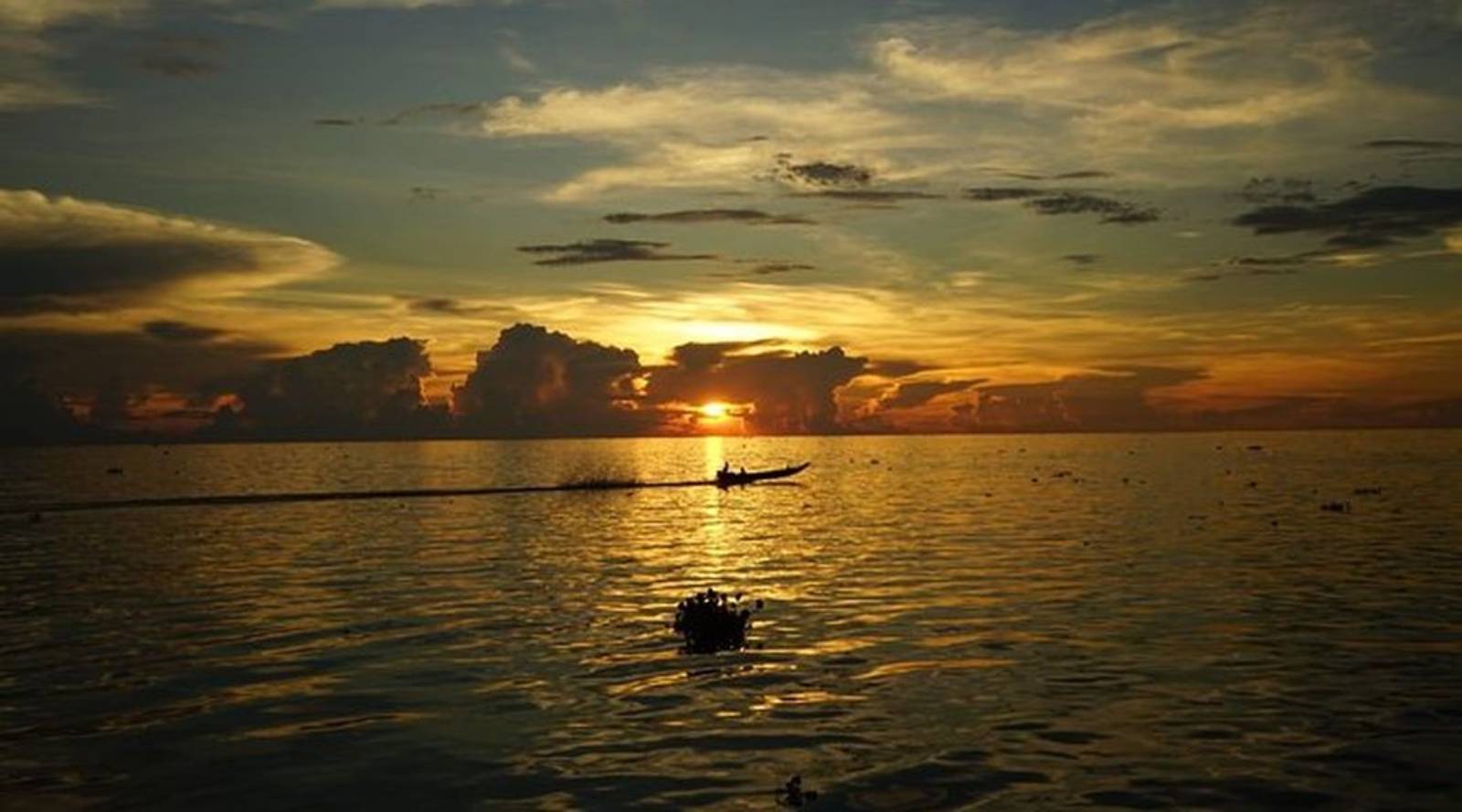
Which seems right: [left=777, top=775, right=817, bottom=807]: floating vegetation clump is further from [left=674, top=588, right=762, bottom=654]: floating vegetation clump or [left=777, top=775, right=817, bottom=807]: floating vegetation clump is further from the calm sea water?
[left=674, top=588, right=762, bottom=654]: floating vegetation clump

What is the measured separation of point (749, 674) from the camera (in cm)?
3047

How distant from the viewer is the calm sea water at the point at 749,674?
2111cm

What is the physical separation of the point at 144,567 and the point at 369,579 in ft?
49.0

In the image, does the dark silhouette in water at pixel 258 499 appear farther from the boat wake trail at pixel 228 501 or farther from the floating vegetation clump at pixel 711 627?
the floating vegetation clump at pixel 711 627

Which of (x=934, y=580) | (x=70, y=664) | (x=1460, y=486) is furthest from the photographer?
(x=1460, y=486)

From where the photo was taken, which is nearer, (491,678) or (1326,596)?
(491,678)

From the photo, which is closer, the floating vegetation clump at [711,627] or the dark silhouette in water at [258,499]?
the floating vegetation clump at [711,627]

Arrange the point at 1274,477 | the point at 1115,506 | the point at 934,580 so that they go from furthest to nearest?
the point at 1274,477
the point at 1115,506
the point at 934,580

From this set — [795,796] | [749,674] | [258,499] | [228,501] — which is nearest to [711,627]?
[749,674]

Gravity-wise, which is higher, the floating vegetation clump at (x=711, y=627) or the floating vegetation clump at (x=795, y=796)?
the floating vegetation clump at (x=711, y=627)

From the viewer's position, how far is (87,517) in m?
96.0

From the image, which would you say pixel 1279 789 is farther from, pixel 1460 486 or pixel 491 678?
pixel 1460 486

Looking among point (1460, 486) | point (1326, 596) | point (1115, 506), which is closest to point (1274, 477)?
point (1460, 486)

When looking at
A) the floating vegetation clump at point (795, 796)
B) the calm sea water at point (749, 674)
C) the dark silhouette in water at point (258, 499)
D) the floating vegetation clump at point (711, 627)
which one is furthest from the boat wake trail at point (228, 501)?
the floating vegetation clump at point (795, 796)
